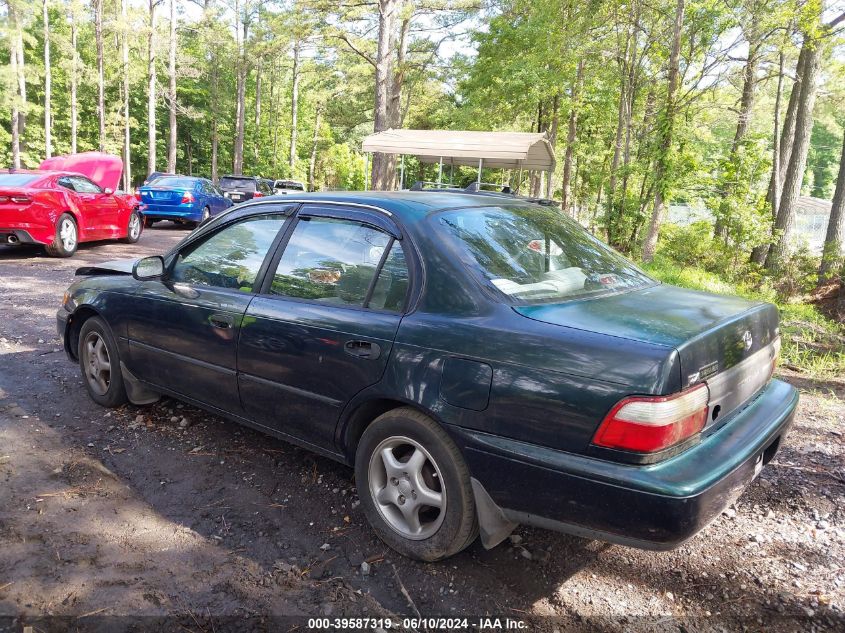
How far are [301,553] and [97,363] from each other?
2.51 m

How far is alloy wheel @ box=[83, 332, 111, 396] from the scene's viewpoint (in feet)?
14.1

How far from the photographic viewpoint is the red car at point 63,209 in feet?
32.1

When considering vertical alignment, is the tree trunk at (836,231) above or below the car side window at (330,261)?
above

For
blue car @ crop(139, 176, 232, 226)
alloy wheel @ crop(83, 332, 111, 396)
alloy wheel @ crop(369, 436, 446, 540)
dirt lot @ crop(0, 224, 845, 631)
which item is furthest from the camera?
blue car @ crop(139, 176, 232, 226)

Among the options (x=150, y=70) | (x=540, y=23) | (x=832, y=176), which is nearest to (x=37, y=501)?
(x=540, y=23)

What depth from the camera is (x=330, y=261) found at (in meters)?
3.06

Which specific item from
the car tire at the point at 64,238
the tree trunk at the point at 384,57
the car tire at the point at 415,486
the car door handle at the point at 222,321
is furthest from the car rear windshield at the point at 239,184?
the car tire at the point at 415,486

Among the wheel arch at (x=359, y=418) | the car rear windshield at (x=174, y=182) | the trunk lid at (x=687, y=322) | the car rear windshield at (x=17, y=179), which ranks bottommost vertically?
the wheel arch at (x=359, y=418)

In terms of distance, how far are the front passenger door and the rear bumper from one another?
1593mm

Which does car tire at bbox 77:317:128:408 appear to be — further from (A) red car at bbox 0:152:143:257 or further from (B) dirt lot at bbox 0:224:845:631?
(A) red car at bbox 0:152:143:257

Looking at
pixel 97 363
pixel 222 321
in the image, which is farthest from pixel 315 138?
pixel 222 321

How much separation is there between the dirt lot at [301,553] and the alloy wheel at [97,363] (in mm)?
443

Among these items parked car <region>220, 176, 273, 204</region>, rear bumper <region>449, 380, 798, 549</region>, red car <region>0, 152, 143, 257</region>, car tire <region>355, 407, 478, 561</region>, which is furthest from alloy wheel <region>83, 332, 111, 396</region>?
parked car <region>220, 176, 273, 204</region>

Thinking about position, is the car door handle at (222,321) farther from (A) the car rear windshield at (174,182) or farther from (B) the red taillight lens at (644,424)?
(A) the car rear windshield at (174,182)
